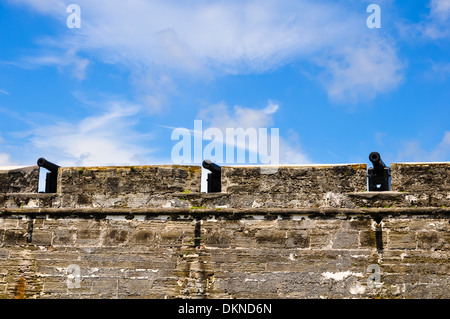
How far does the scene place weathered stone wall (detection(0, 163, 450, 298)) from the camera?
7164mm

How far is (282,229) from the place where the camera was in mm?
7410

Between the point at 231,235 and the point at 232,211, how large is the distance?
321 mm

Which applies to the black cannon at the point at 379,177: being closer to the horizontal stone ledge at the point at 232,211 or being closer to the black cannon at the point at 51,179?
the horizontal stone ledge at the point at 232,211

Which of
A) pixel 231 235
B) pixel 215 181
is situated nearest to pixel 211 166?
pixel 215 181

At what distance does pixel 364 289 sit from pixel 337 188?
4.42 feet

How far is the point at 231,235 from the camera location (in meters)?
7.47

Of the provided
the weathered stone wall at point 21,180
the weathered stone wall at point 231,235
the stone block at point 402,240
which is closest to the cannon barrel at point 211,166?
the weathered stone wall at point 231,235

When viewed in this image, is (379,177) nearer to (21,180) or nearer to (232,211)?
(232,211)

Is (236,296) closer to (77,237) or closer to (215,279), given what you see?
(215,279)

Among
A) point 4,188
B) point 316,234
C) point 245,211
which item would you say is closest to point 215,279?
point 245,211

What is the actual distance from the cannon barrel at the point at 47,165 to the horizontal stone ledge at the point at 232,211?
614 mm

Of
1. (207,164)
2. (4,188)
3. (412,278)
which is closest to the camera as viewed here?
(412,278)

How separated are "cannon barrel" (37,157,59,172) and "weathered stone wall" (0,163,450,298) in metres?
0.17

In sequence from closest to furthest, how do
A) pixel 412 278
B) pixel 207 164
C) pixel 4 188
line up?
pixel 412 278 < pixel 207 164 < pixel 4 188
